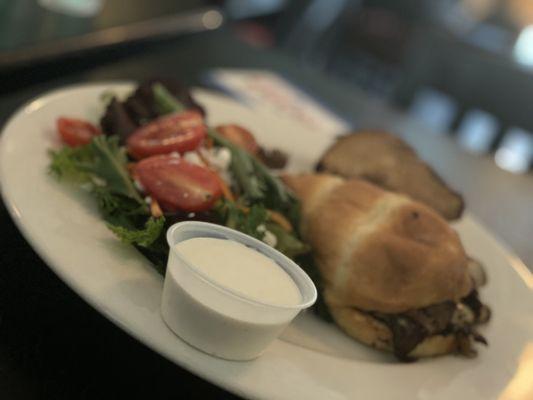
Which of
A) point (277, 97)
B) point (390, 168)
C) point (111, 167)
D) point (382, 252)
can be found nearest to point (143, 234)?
point (111, 167)

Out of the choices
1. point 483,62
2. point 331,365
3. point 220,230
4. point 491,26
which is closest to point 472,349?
point 331,365

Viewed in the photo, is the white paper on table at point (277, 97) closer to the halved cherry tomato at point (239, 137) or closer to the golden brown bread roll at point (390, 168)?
the golden brown bread roll at point (390, 168)

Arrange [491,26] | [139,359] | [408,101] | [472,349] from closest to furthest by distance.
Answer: [139,359] → [472,349] → [408,101] → [491,26]

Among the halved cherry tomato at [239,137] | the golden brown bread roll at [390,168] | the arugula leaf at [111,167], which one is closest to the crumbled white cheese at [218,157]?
the halved cherry tomato at [239,137]

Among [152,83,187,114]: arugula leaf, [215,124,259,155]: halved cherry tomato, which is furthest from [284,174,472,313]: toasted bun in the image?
[152,83,187,114]: arugula leaf

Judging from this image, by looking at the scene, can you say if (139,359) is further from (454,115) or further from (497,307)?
(454,115)

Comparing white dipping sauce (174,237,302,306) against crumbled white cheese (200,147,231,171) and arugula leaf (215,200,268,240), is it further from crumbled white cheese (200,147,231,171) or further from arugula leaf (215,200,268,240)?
crumbled white cheese (200,147,231,171)
